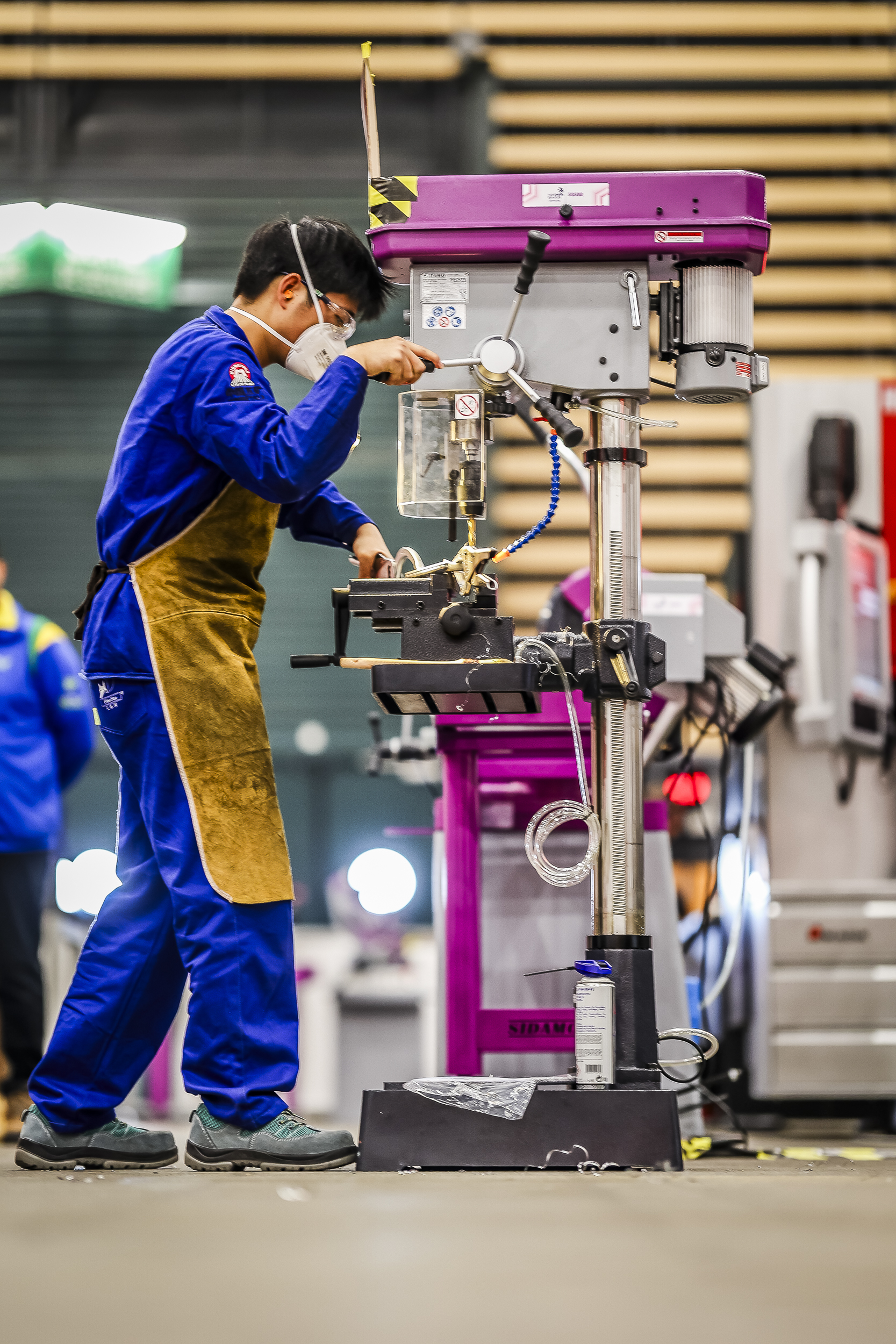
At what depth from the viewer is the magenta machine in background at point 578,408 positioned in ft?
6.63

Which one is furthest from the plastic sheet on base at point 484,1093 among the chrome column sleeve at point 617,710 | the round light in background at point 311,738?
the round light in background at point 311,738

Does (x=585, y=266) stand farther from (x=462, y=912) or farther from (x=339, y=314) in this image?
(x=462, y=912)

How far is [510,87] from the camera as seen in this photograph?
6.22m

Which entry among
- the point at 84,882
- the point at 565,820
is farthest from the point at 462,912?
the point at 84,882

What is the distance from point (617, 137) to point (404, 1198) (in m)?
5.34

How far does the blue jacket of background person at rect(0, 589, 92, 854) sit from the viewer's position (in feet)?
11.7

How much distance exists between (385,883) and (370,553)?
2.50m

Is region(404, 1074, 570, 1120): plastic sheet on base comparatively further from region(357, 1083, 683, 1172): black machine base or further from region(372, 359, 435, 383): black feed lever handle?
region(372, 359, 435, 383): black feed lever handle

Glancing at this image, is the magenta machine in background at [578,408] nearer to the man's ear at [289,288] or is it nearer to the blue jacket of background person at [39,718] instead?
the man's ear at [289,288]

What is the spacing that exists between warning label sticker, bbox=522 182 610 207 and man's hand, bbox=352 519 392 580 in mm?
526

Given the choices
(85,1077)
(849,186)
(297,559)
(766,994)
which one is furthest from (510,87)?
(85,1077)

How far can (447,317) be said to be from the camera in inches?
84.1

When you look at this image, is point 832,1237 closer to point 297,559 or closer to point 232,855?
point 232,855

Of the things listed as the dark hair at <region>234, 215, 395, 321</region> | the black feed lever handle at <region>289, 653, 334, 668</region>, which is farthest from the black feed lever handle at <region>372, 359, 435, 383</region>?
the black feed lever handle at <region>289, 653, 334, 668</region>
